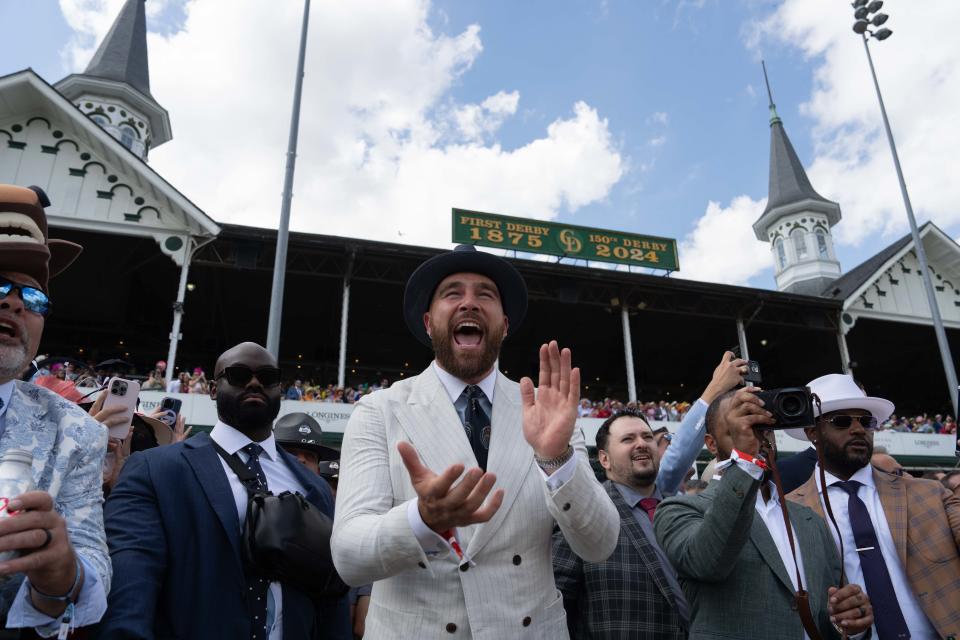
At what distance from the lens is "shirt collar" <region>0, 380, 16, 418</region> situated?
1790 millimetres

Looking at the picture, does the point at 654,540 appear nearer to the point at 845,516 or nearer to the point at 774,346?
the point at 845,516

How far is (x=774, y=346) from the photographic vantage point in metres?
28.3

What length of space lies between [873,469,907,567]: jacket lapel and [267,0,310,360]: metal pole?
7.82 metres

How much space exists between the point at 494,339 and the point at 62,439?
4.85 feet

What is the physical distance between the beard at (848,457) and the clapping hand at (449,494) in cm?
289

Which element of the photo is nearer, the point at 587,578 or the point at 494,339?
the point at 494,339

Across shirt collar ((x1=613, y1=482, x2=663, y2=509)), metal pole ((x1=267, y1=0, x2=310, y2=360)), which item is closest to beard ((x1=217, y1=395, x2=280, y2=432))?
shirt collar ((x1=613, y1=482, x2=663, y2=509))

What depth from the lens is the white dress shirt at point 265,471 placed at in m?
2.54

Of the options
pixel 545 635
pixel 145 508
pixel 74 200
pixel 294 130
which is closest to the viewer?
pixel 545 635

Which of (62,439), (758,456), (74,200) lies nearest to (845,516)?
(758,456)

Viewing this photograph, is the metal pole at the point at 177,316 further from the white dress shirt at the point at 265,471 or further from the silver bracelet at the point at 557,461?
the silver bracelet at the point at 557,461

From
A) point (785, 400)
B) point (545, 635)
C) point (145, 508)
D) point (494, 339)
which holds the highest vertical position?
point (494, 339)

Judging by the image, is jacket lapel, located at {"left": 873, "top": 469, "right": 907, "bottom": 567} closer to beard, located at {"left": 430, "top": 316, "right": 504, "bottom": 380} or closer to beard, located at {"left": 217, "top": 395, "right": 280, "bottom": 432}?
beard, located at {"left": 430, "top": 316, "right": 504, "bottom": 380}

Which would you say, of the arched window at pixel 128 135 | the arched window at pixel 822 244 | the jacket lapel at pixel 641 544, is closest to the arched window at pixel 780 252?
the arched window at pixel 822 244
